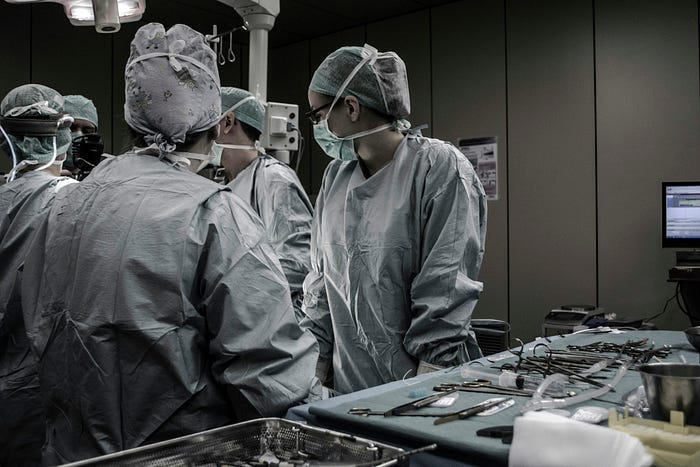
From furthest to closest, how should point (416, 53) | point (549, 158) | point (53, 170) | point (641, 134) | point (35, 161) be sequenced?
point (416, 53) → point (549, 158) → point (641, 134) → point (53, 170) → point (35, 161)

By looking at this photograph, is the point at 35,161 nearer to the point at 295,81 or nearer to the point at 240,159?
the point at 240,159

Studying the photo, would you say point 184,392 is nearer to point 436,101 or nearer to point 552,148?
point 552,148

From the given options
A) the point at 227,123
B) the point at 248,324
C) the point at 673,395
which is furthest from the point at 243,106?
the point at 673,395

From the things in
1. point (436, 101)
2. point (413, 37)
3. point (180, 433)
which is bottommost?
point (180, 433)

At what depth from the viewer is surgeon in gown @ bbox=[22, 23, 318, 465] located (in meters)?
1.24

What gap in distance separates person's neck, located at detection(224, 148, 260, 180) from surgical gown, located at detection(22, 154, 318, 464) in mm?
1454

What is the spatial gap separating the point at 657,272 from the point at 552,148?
1.18 m

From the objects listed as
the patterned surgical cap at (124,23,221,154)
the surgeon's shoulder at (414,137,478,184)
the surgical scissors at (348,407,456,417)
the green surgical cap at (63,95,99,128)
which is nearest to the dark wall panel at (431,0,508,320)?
the green surgical cap at (63,95,99,128)

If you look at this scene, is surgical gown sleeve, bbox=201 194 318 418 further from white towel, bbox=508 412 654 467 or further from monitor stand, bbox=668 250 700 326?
monitor stand, bbox=668 250 700 326

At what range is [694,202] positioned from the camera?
4.00 meters

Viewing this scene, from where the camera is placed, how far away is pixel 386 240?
1.93 metres

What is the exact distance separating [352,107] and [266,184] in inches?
27.8

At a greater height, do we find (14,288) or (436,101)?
(436,101)

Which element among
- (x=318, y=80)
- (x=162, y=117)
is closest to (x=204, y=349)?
(x=162, y=117)
